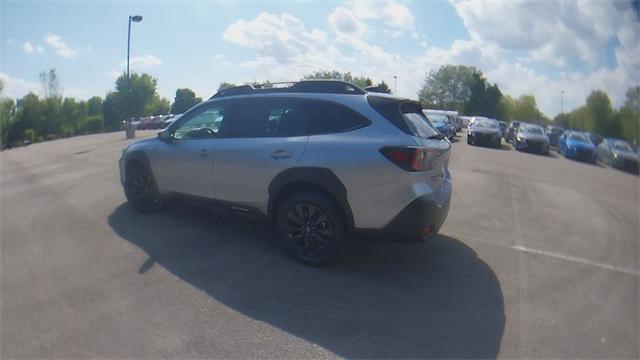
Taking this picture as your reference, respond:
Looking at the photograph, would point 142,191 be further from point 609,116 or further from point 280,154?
point 609,116

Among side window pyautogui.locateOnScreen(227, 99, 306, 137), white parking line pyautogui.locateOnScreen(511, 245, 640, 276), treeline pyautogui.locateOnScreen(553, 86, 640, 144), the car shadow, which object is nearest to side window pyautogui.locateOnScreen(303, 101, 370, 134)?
side window pyautogui.locateOnScreen(227, 99, 306, 137)

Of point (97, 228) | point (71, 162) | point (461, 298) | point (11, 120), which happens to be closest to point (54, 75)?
point (11, 120)

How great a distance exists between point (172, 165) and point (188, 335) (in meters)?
2.73

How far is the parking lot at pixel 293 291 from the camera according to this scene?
9.45 ft

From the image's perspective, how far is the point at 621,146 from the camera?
431 inches

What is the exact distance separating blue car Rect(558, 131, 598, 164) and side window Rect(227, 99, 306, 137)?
15033 mm

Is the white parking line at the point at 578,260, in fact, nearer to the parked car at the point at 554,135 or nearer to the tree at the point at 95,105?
the parked car at the point at 554,135

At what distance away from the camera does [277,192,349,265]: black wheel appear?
3852 millimetres

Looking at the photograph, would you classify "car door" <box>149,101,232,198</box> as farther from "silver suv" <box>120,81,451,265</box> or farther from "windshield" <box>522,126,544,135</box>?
"windshield" <box>522,126,544,135</box>

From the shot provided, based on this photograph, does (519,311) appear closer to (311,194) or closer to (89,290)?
(311,194)

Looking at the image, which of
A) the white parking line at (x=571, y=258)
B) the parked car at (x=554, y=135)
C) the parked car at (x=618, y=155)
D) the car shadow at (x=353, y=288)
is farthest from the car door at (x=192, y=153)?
the parked car at (x=554, y=135)

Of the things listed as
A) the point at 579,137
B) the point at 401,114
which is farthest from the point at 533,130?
the point at 401,114

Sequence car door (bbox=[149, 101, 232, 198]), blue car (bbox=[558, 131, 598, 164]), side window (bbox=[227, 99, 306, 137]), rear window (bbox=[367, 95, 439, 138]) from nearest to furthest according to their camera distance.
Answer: rear window (bbox=[367, 95, 439, 138]) < side window (bbox=[227, 99, 306, 137]) < car door (bbox=[149, 101, 232, 198]) < blue car (bbox=[558, 131, 598, 164])

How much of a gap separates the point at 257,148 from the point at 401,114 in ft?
5.22
